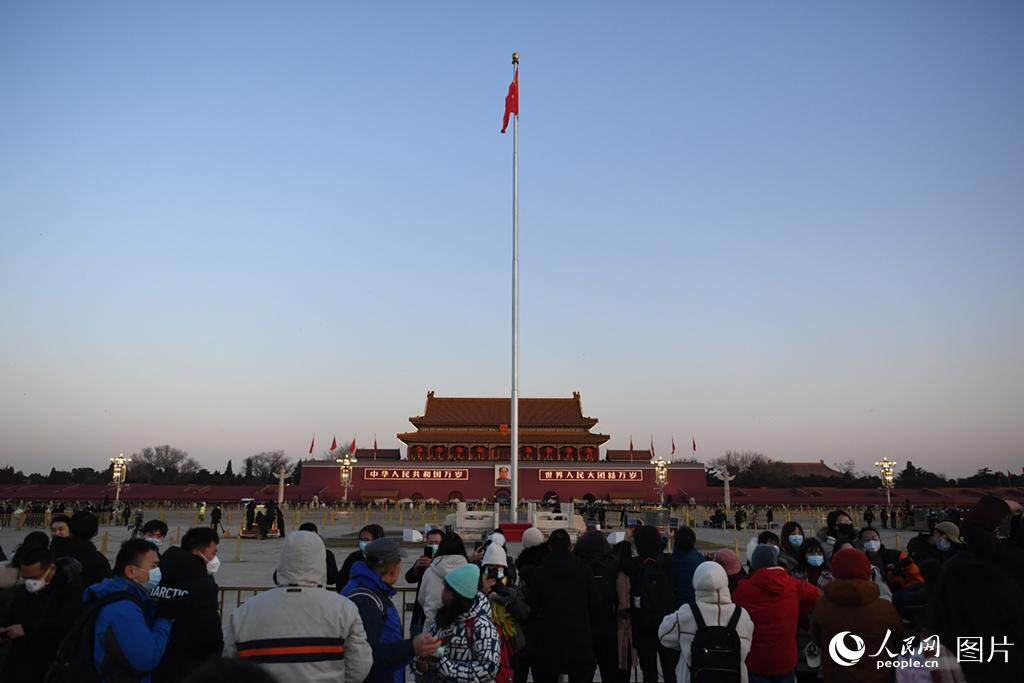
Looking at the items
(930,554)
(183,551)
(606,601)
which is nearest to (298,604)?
(183,551)

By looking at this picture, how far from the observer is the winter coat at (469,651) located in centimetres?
379

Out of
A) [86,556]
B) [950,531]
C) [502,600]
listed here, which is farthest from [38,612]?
[950,531]

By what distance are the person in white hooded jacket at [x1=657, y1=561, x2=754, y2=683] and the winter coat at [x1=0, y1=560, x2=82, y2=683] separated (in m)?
4.05

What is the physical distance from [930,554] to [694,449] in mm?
54480

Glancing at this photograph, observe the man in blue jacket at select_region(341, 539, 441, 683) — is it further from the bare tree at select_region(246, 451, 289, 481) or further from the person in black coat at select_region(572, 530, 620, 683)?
the bare tree at select_region(246, 451, 289, 481)

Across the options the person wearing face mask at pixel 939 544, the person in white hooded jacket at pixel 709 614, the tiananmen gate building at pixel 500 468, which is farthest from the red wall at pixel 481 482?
the person in white hooded jacket at pixel 709 614

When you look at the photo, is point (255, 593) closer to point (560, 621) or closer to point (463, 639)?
point (560, 621)

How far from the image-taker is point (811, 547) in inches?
242

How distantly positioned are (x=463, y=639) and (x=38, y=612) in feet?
9.89

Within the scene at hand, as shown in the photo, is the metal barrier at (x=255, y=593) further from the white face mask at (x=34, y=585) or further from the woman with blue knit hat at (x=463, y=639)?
the woman with blue knit hat at (x=463, y=639)

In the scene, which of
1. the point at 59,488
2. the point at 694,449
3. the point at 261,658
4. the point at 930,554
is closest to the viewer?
the point at 261,658

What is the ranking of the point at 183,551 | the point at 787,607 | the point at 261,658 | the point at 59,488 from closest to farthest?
the point at 261,658 < the point at 183,551 < the point at 787,607 < the point at 59,488

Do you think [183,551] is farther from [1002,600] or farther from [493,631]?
[1002,600]

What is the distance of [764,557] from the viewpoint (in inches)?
190
